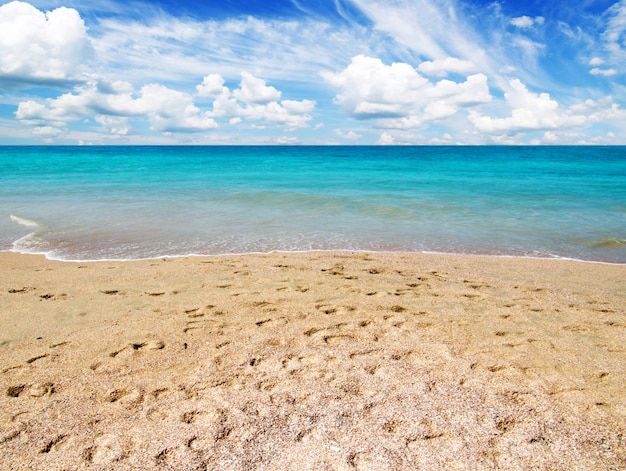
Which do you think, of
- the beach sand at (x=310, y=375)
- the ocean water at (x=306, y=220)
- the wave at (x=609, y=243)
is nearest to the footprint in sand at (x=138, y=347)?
the beach sand at (x=310, y=375)

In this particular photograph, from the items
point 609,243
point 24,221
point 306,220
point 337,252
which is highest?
point 609,243

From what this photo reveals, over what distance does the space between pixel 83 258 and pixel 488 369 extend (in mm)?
8716

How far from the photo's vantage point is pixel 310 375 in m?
3.90

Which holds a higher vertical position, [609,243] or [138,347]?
[609,243]

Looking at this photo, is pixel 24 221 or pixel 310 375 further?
pixel 24 221

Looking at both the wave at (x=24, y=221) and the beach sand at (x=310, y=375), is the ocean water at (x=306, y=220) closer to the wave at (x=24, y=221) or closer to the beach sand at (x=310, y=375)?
the wave at (x=24, y=221)

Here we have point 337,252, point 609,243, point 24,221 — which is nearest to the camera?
point 337,252

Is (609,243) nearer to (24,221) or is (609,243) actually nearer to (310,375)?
(310,375)

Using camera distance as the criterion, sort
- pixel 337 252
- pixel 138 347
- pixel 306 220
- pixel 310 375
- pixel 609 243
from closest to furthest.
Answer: pixel 310 375
pixel 138 347
pixel 337 252
pixel 609 243
pixel 306 220

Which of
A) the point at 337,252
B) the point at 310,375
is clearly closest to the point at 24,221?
the point at 337,252

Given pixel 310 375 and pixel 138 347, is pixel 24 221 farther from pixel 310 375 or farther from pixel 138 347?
pixel 310 375

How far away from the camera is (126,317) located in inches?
211

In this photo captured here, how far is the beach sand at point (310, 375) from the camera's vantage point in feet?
9.57

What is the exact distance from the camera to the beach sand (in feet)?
9.57
